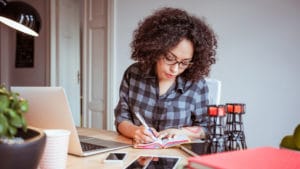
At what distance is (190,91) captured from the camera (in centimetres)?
149

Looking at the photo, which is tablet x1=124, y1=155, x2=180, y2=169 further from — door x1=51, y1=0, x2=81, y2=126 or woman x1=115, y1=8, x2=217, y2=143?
door x1=51, y1=0, x2=81, y2=126

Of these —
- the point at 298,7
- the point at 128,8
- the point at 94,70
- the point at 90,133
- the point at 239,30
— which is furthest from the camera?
the point at 94,70

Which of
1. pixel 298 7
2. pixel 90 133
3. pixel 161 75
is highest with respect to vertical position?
pixel 298 7

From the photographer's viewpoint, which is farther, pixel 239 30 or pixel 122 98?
pixel 239 30

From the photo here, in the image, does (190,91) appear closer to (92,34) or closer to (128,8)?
(128,8)

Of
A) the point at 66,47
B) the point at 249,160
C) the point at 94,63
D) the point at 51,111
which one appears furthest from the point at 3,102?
the point at 66,47

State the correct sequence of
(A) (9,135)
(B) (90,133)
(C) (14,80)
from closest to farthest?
(A) (9,135) → (B) (90,133) → (C) (14,80)

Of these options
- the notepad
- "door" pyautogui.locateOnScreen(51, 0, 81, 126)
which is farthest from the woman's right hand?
"door" pyautogui.locateOnScreen(51, 0, 81, 126)

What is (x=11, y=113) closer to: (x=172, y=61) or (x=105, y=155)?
(x=105, y=155)

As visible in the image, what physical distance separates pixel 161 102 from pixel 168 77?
0.12 meters

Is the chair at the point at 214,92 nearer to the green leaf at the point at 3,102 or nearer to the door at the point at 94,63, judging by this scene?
the green leaf at the point at 3,102

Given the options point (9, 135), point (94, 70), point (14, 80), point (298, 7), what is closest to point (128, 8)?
point (94, 70)

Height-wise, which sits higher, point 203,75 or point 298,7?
point 298,7

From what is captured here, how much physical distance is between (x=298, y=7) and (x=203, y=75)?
1.04 metres
